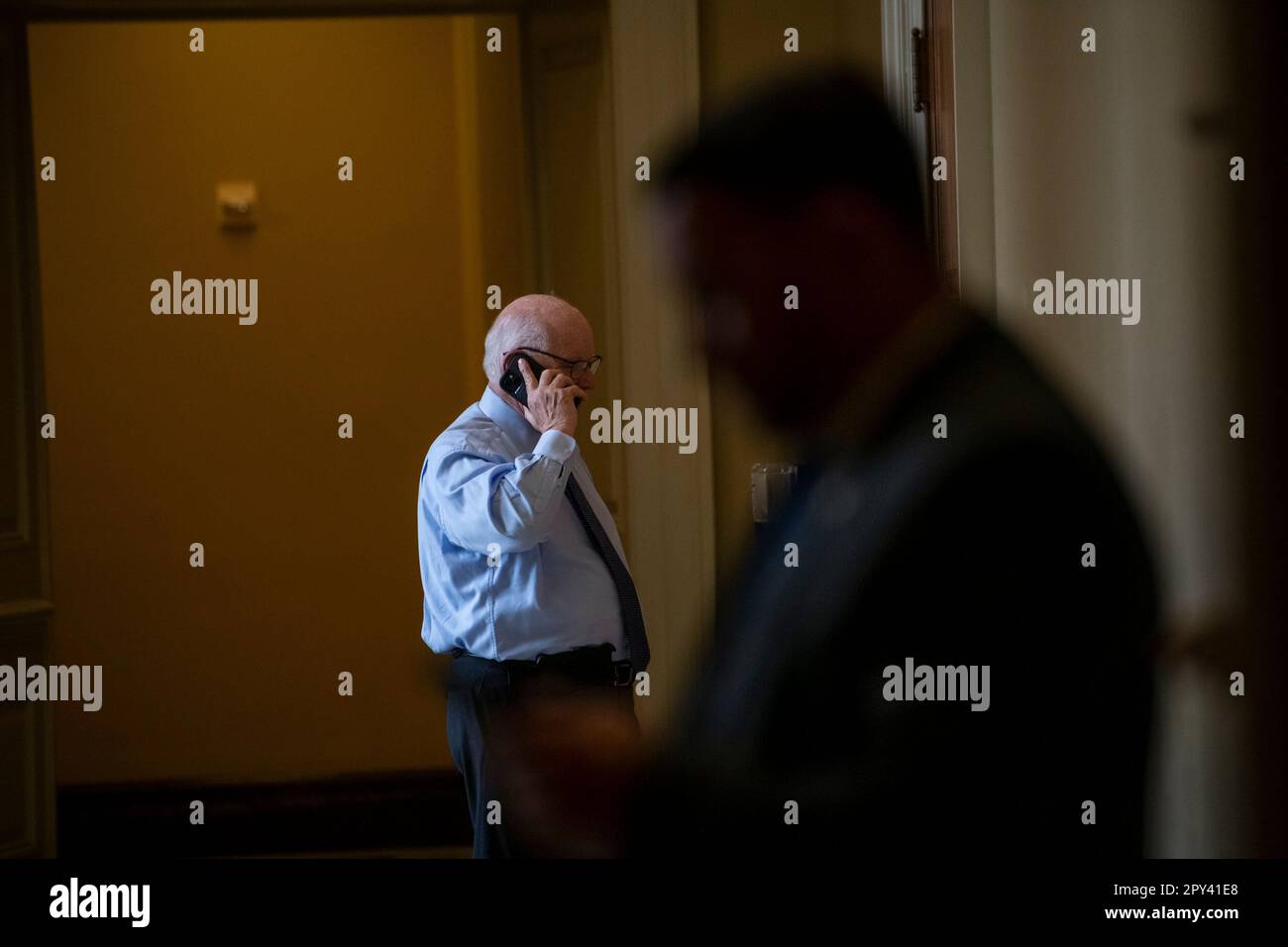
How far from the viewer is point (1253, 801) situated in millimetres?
1180

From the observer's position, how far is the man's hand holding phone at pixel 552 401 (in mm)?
1305

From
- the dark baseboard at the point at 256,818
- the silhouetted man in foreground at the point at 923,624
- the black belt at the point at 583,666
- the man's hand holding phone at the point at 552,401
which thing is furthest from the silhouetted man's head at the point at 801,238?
the dark baseboard at the point at 256,818

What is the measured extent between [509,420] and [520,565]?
0.60ft

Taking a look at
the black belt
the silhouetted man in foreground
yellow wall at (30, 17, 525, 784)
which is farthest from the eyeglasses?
the silhouetted man in foreground

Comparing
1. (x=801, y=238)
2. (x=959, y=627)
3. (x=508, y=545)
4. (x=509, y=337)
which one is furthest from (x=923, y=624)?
(x=509, y=337)

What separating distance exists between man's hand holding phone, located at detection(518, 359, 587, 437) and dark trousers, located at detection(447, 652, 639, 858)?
0.30 meters

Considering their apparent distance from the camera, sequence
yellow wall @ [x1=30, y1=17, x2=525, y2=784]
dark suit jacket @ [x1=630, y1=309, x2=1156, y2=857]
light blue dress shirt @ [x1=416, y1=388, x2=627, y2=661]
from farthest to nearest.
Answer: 1. yellow wall @ [x1=30, y1=17, x2=525, y2=784]
2. light blue dress shirt @ [x1=416, y1=388, x2=627, y2=661]
3. dark suit jacket @ [x1=630, y1=309, x2=1156, y2=857]

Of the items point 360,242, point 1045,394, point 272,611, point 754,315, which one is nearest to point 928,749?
point 1045,394

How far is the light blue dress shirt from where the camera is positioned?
4.23 feet

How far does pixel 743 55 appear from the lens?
148 centimetres

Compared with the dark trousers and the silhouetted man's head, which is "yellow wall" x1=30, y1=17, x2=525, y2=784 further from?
the silhouetted man's head

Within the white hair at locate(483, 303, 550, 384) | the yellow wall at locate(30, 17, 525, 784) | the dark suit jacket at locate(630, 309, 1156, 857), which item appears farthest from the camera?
the yellow wall at locate(30, 17, 525, 784)

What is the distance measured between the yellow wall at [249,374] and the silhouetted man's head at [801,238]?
0.71 meters
